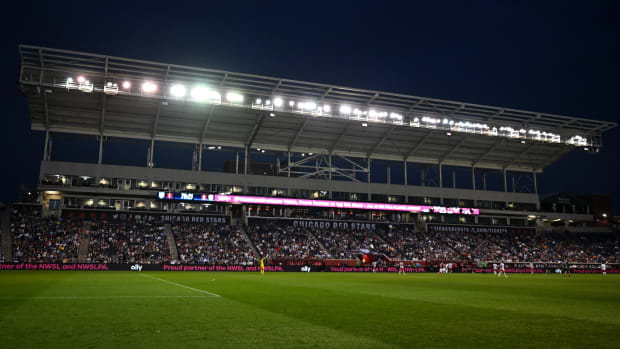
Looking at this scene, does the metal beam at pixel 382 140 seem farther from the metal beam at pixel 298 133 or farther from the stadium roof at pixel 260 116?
the metal beam at pixel 298 133

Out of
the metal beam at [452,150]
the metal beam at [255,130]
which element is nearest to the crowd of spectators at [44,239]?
the metal beam at [255,130]

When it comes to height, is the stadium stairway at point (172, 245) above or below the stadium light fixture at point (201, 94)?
below

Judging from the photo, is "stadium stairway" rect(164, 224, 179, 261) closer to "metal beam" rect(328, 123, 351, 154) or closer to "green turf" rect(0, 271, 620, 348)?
"metal beam" rect(328, 123, 351, 154)

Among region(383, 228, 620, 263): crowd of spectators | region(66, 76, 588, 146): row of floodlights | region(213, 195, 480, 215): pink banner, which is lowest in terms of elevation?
region(383, 228, 620, 263): crowd of spectators

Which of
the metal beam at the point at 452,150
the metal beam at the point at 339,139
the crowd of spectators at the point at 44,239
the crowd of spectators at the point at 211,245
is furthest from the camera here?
the metal beam at the point at 452,150

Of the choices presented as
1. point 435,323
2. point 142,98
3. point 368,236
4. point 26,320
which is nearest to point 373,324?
point 435,323

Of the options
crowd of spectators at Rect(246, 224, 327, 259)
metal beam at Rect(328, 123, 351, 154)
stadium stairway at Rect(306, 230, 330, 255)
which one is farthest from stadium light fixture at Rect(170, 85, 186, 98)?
stadium stairway at Rect(306, 230, 330, 255)

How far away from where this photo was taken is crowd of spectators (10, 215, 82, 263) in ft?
144

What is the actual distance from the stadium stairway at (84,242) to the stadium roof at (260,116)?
36.3 ft

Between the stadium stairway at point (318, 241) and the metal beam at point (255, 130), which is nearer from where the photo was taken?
the metal beam at point (255, 130)

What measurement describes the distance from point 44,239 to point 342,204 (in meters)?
34.7

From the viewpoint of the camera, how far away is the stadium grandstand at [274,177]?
4741 cm

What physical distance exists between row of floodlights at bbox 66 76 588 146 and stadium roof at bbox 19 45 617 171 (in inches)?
4.3

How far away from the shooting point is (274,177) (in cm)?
5994
